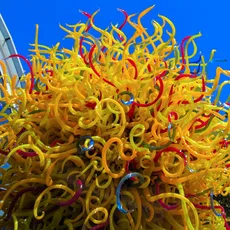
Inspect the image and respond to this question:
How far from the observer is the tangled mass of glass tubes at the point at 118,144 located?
0.69 meters

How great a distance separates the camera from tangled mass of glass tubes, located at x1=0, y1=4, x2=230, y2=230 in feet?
2.25

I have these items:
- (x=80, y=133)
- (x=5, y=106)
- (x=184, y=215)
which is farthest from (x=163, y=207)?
(x=5, y=106)

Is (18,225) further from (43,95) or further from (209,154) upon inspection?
(209,154)

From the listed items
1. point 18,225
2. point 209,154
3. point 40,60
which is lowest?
point 18,225

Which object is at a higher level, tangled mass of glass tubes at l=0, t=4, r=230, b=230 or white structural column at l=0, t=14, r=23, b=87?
white structural column at l=0, t=14, r=23, b=87

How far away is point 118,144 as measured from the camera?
26.8 inches

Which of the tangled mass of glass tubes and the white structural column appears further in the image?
the white structural column

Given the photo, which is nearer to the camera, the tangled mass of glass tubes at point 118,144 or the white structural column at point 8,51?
the tangled mass of glass tubes at point 118,144

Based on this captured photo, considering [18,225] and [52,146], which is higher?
[52,146]

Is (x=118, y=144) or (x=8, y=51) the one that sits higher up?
(x=8, y=51)

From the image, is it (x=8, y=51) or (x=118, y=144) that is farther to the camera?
(x=8, y=51)

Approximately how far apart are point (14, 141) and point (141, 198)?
22 centimetres

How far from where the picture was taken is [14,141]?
29.5 inches

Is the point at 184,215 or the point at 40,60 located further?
the point at 40,60
